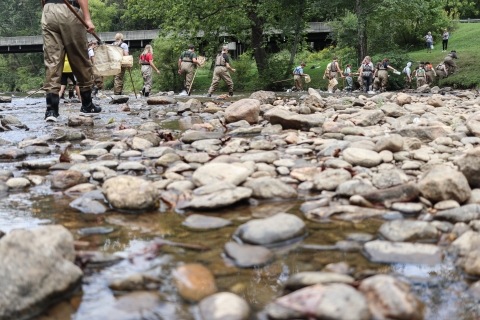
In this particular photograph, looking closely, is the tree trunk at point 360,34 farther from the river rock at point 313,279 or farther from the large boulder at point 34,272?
the large boulder at point 34,272

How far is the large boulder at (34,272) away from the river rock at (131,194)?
0.90 metres

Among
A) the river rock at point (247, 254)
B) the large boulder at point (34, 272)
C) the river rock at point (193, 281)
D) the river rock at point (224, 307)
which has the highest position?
the large boulder at point (34, 272)

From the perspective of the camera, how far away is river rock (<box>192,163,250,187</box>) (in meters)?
3.29

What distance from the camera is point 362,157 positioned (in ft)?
12.7

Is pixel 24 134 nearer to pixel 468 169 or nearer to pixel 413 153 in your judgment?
pixel 413 153

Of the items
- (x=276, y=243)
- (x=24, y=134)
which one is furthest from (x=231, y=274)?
(x=24, y=134)

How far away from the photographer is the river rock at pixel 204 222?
2609 mm

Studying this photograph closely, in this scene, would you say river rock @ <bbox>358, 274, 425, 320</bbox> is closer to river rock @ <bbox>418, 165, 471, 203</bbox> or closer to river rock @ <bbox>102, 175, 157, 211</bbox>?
river rock @ <bbox>418, 165, 471, 203</bbox>

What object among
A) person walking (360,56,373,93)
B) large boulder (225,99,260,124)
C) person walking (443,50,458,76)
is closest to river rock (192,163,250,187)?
large boulder (225,99,260,124)

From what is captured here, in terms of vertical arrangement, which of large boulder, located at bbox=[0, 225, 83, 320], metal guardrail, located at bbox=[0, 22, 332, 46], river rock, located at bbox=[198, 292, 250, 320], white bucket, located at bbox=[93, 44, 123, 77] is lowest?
river rock, located at bbox=[198, 292, 250, 320]

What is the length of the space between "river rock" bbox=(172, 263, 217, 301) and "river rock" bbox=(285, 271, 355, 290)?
302 millimetres

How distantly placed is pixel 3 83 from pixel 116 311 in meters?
74.1

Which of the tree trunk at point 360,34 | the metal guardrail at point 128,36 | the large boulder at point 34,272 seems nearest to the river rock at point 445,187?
the large boulder at point 34,272

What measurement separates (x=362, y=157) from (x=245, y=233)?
5.81 feet
